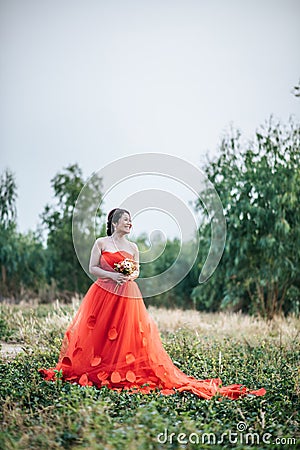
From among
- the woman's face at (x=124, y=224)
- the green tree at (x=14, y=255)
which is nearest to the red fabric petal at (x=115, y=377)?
the woman's face at (x=124, y=224)

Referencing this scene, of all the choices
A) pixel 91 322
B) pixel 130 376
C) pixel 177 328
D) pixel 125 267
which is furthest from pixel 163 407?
pixel 177 328

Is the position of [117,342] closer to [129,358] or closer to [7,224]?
[129,358]

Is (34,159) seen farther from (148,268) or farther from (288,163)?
(288,163)

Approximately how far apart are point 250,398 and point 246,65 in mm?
7136

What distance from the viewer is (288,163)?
10.4m

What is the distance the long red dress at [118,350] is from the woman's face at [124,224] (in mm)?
223

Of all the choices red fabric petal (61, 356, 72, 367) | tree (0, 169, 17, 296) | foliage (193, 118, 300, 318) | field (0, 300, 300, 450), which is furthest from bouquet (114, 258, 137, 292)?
tree (0, 169, 17, 296)

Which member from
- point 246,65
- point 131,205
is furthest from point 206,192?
point 131,205

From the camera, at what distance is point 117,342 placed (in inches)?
190

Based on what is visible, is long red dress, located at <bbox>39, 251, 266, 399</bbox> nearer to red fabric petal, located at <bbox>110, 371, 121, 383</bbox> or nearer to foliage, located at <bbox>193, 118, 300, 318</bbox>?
red fabric petal, located at <bbox>110, 371, 121, 383</bbox>

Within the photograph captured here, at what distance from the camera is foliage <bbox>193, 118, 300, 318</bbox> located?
10.2 meters

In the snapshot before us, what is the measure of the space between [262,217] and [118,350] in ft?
20.2

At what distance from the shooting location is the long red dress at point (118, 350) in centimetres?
468

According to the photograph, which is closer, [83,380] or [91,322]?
[83,380]
